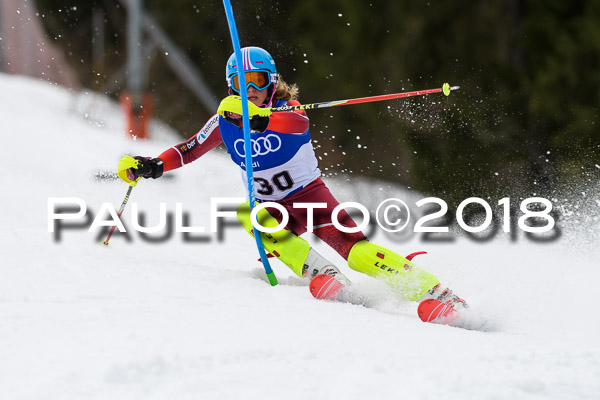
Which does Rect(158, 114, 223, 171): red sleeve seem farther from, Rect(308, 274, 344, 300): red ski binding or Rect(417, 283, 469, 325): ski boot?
Rect(417, 283, 469, 325): ski boot

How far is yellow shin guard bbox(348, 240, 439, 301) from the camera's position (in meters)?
3.62

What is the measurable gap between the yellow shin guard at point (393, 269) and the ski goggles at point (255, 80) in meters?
0.97

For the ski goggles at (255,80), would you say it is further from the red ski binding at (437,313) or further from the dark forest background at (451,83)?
the dark forest background at (451,83)

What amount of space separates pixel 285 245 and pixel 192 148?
84cm

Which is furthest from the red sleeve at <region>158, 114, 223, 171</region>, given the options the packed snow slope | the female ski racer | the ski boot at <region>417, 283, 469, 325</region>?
the ski boot at <region>417, 283, 469, 325</region>

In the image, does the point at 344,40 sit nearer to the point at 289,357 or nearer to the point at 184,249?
the point at 184,249

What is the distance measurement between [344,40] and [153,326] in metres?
12.8

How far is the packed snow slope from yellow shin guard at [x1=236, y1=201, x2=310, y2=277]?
145 mm

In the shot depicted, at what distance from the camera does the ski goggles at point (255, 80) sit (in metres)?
3.92

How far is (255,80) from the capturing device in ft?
12.9

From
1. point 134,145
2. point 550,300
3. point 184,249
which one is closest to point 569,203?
point 550,300

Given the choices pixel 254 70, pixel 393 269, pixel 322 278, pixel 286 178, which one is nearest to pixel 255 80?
pixel 254 70

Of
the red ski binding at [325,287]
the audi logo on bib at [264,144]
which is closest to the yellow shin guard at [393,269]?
the red ski binding at [325,287]

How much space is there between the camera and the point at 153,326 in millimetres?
2699
